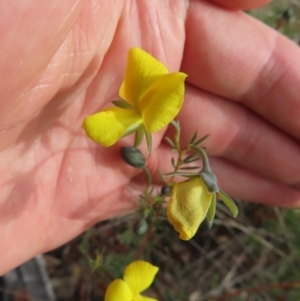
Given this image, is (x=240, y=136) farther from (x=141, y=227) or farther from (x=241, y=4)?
(x=141, y=227)

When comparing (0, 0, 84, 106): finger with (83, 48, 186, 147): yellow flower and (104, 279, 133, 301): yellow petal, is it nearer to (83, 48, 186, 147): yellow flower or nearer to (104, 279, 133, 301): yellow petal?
(83, 48, 186, 147): yellow flower

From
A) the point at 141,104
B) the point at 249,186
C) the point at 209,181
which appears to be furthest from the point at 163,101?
Answer: the point at 249,186

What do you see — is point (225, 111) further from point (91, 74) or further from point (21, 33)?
point (21, 33)

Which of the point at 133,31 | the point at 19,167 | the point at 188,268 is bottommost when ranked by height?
the point at 188,268

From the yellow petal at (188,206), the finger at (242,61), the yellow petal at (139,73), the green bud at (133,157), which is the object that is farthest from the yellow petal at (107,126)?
the finger at (242,61)

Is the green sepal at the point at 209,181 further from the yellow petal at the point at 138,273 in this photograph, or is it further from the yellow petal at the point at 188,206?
the yellow petal at the point at 138,273

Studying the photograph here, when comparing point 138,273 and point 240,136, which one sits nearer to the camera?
point 138,273

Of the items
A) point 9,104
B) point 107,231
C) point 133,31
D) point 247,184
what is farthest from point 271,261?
point 9,104
